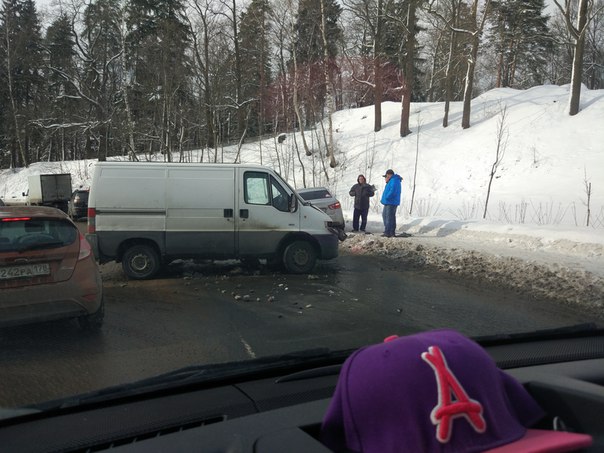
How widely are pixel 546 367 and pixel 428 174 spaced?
28.4 meters

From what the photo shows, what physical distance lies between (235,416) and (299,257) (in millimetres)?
7832

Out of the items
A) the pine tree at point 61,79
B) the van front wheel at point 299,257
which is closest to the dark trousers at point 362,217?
the van front wheel at point 299,257

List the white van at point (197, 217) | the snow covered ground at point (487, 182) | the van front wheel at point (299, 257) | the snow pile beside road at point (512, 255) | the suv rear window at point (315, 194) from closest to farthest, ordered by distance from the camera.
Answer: the snow pile beside road at point (512, 255) < the white van at point (197, 217) < the van front wheel at point (299, 257) < the snow covered ground at point (487, 182) < the suv rear window at point (315, 194)

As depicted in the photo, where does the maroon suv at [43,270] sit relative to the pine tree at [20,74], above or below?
below

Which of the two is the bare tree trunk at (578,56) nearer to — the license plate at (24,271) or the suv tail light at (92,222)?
the suv tail light at (92,222)

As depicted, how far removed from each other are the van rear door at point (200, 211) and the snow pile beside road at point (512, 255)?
4.45 metres

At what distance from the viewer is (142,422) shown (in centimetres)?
224

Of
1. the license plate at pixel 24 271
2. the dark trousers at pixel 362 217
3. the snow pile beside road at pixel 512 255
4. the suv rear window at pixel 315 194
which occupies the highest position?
the suv rear window at pixel 315 194

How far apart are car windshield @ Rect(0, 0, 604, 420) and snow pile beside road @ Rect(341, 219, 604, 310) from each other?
0.20 ft

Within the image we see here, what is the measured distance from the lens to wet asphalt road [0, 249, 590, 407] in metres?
4.82

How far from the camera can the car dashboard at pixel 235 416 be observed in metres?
1.93

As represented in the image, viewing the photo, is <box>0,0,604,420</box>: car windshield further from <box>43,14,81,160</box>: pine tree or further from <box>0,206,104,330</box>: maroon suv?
<box>43,14,81,160</box>: pine tree

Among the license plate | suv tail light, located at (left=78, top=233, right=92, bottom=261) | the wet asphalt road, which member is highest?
suv tail light, located at (left=78, top=233, right=92, bottom=261)

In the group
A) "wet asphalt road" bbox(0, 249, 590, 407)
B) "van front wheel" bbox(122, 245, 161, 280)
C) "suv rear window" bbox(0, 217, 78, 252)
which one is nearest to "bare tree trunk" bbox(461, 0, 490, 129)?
"wet asphalt road" bbox(0, 249, 590, 407)
